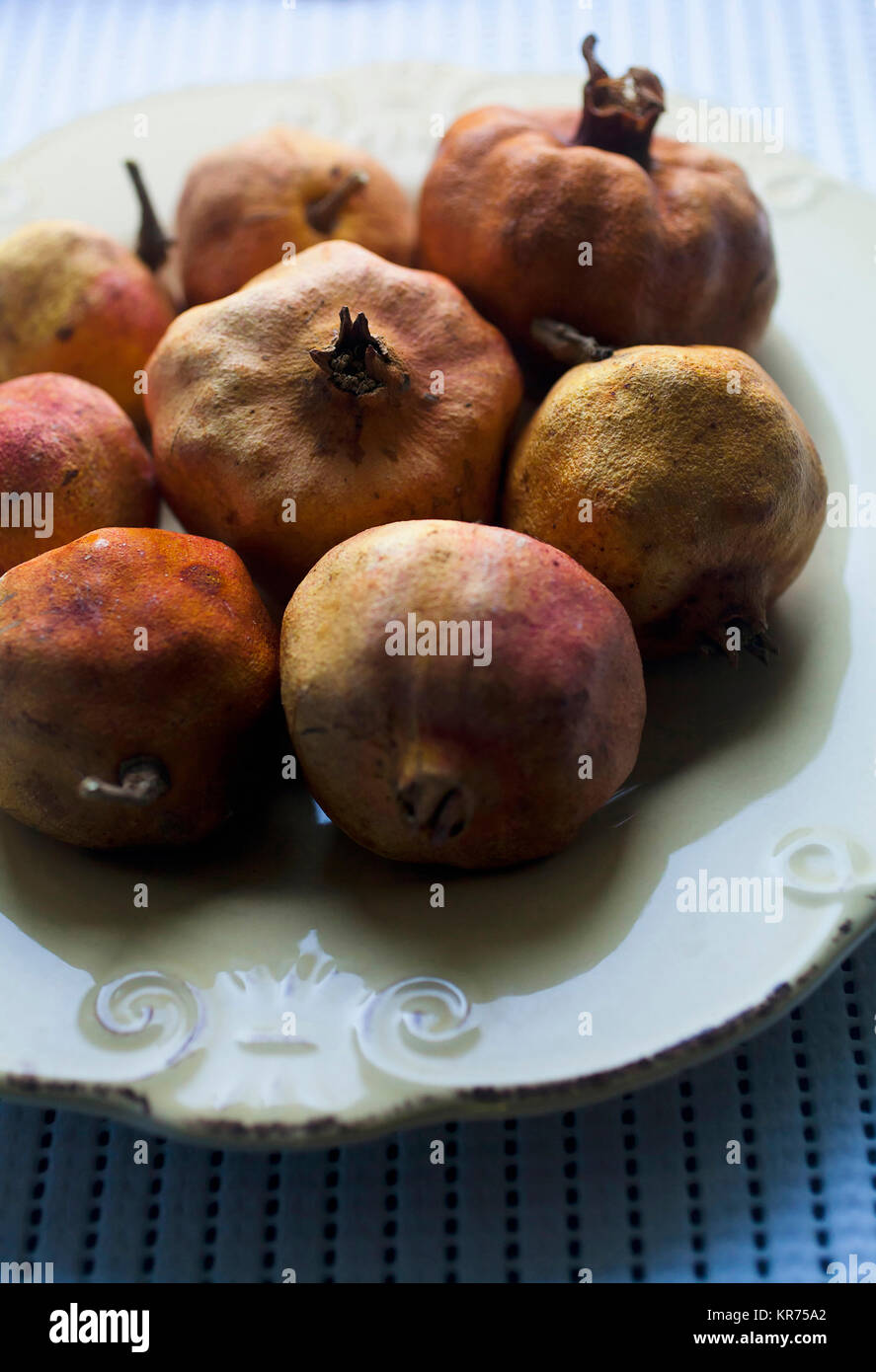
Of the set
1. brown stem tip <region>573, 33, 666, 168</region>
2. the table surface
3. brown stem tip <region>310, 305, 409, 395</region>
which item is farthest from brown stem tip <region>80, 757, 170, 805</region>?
brown stem tip <region>573, 33, 666, 168</region>

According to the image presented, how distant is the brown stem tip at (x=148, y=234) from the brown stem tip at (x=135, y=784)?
984mm

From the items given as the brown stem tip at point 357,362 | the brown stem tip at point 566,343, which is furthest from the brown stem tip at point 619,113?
the brown stem tip at point 357,362

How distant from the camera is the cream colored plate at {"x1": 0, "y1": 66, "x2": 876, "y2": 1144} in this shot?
1.08 m

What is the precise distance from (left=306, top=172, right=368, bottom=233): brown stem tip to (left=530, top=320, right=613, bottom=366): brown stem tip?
351 millimetres

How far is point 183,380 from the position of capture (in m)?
1.42

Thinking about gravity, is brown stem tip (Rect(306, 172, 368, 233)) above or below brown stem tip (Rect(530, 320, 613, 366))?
above

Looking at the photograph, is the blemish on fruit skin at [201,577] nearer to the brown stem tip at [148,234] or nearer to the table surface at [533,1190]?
the table surface at [533,1190]

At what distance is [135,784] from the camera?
1.18 metres

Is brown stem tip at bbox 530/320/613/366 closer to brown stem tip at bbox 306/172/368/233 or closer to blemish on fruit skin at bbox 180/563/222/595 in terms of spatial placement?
brown stem tip at bbox 306/172/368/233

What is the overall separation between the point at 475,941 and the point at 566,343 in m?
0.76

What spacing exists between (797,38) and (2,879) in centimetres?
256

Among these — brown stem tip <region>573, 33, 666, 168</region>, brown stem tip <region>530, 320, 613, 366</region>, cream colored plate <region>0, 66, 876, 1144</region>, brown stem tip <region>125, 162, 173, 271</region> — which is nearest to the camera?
cream colored plate <region>0, 66, 876, 1144</region>

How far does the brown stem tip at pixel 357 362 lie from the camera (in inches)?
52.5

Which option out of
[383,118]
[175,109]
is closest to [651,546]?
[383,118]
